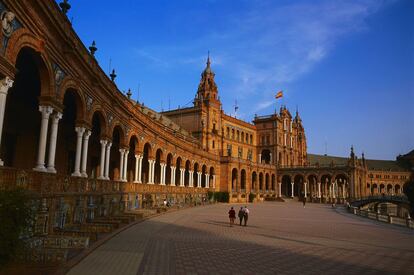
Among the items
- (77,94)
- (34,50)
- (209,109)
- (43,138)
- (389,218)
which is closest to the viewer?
(34,50)

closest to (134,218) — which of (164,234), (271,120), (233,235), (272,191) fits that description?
(164,234)

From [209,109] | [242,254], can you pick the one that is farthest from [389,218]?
[209,109]

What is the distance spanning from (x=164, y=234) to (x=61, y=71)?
8.57 meters

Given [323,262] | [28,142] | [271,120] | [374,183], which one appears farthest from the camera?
[374,183]

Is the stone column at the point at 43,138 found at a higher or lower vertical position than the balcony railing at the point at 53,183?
higher

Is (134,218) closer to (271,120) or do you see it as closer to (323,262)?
(323,262)

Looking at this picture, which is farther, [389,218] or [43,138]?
[389,218]

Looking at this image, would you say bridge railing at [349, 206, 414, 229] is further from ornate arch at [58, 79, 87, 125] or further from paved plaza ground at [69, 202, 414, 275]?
ornate arch at [58, 79, 87, 125]

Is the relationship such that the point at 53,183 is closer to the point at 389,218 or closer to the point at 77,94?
the point at 77,94

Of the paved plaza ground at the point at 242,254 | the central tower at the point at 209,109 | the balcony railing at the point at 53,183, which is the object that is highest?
the central tower at the point at 209,109

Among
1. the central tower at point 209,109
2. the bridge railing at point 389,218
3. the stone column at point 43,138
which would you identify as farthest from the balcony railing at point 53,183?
the central tower at point 209,109

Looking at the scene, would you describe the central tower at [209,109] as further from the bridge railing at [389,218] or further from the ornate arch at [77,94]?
the ornate arch at [77,94]

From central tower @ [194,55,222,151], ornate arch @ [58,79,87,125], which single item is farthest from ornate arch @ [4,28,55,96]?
central tower @ [194,55,222,151]

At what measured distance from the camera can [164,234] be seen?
1656 centimetres
